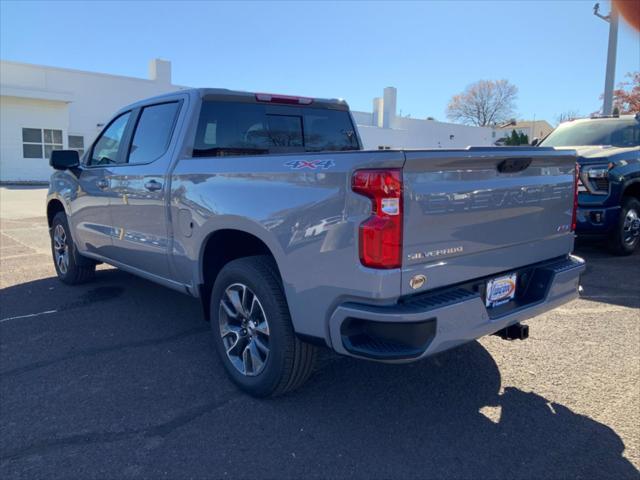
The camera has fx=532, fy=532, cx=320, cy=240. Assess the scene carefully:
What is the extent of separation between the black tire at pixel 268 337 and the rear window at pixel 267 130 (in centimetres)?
121

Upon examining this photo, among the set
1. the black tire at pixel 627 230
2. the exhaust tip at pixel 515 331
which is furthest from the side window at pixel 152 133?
the black tire at pixel 627 230

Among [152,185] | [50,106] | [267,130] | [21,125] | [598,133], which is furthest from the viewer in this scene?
[50,106]

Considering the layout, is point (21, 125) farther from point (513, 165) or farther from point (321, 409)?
point (513, 165)

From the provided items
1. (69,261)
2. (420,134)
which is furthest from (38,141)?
(420,134)

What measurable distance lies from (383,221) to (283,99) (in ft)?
8.07

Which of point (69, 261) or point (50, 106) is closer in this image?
point (69, 261)

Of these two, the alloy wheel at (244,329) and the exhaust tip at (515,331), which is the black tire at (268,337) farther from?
the exhaust tip at (515,331)

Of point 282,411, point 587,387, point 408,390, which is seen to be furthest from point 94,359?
point 587,387

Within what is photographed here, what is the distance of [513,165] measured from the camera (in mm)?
3115

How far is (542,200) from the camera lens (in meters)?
3.34

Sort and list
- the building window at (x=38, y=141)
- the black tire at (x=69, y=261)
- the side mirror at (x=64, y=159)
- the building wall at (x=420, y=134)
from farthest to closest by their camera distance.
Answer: the building wall at (x=420, y=134)
the building window at (x=38, y=141)
the black tire at (x=69, y=261)
the side mirror at (x=64, y=159)

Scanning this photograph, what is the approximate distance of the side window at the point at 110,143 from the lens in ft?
16.7

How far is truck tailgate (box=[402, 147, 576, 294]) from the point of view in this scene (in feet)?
8.68

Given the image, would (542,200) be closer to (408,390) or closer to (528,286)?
(528,286)
